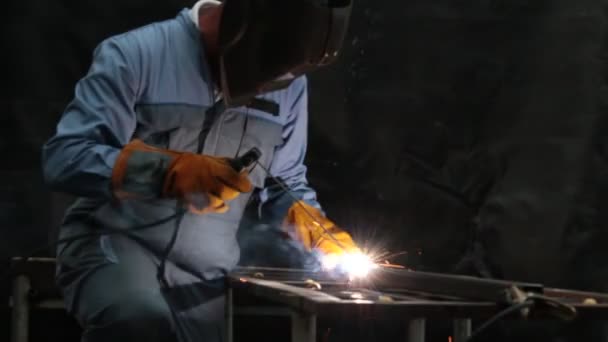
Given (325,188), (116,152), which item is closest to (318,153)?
(325,188)

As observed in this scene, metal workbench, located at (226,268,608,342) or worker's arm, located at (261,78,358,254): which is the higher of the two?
worker's arm, located at (261,78,358,254)

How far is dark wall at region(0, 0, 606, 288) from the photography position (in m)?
2.70

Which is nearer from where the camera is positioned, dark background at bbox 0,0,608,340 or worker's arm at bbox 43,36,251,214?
worker's arm at bbox 43,36,251,214

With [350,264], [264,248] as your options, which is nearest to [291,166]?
[264,248]

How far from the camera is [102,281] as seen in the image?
1.86m

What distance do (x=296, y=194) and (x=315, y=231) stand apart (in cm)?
16

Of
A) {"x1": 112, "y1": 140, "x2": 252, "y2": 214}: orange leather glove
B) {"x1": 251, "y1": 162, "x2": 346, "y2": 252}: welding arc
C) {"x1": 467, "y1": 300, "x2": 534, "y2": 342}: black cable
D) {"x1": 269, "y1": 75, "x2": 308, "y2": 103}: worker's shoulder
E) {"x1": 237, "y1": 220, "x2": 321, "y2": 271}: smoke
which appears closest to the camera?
{"x1": 467, "y1": 300, "x2": 534, "y2": 342}: black cable

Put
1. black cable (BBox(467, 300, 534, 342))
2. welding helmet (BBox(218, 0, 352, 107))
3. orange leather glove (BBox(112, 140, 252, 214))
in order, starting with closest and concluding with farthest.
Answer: black cable (BBox(467, 300, 534, 342)) → orange leather glove (BBox(112, 140, 252, 214)) → welding helmet (BBox(218, 0, 352, 107))

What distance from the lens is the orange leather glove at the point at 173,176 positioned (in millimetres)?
1736

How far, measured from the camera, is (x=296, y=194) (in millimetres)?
2391

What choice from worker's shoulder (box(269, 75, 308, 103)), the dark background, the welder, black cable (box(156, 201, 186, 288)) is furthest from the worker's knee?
the dark background

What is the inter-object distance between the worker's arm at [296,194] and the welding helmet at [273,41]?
408mm

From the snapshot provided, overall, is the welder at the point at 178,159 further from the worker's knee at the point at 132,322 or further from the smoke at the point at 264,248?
the smoke at the point at 264,248

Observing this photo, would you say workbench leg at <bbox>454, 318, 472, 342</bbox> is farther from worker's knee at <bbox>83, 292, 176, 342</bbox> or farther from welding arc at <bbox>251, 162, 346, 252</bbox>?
worker's knee at <bbox>83, 292, 176, 342</bbox>
